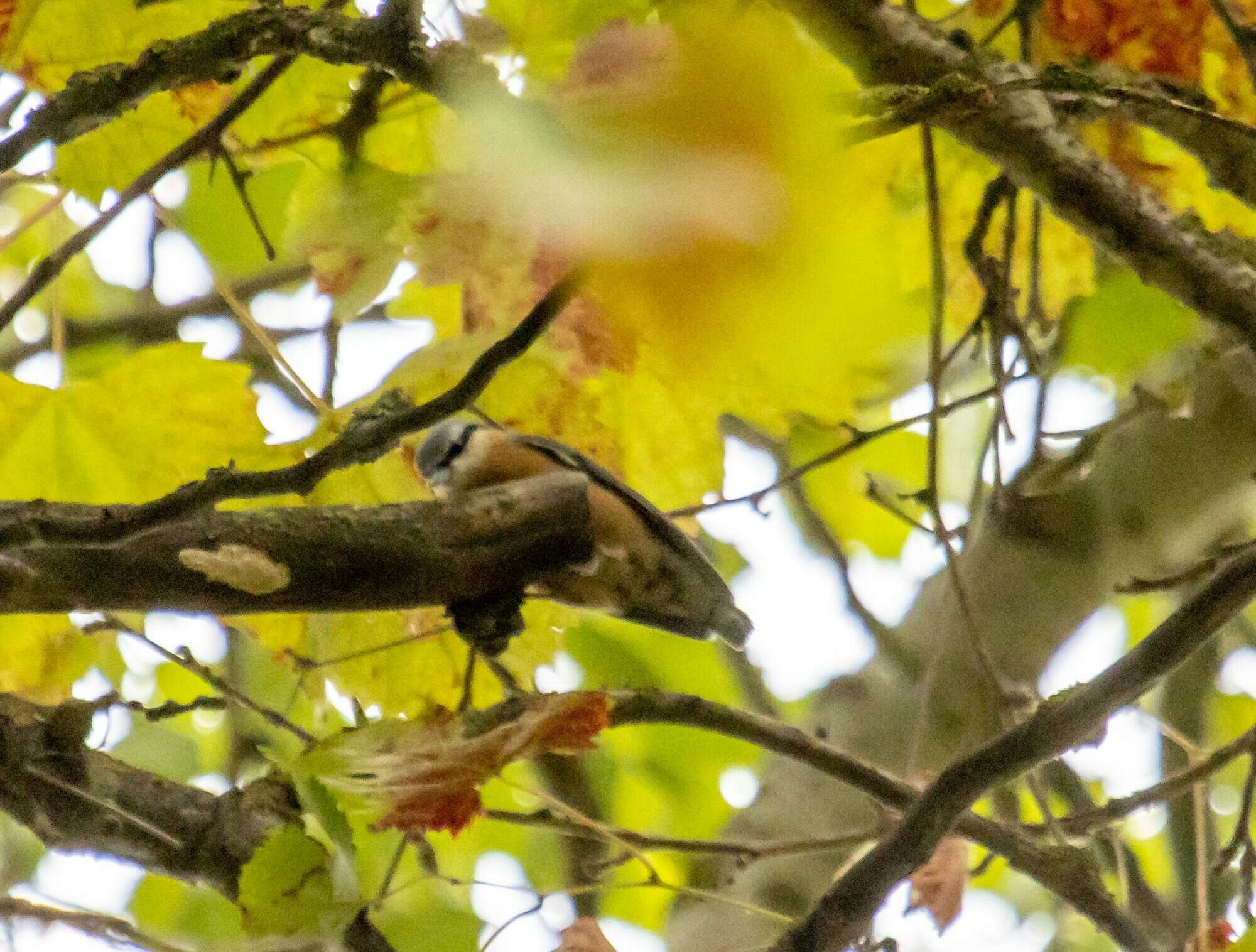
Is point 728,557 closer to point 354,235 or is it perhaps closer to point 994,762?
point 354,235

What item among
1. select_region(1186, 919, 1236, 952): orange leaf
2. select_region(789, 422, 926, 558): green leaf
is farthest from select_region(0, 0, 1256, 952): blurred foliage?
select_region(1186, 919, 1236, 952): orange leaf

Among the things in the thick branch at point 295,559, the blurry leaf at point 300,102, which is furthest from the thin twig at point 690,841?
the blurry leaf at point 300,102

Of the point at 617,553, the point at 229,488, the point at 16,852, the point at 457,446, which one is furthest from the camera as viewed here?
the point at 16,852

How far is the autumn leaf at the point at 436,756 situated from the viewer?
130 cm

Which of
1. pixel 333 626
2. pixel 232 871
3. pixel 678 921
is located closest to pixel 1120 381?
pixel 678 921

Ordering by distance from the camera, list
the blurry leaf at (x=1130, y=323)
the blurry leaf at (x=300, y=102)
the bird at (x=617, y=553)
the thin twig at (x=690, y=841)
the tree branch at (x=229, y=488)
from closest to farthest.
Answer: the tree branch at (x=229, y=488) < the bird at (x=617, y=553) < the thin twig at (x=690, y=841) < the blurry leaf at (x=300, y=102) < the blurry leaf at (x=1130, y=323)

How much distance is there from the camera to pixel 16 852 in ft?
9.31

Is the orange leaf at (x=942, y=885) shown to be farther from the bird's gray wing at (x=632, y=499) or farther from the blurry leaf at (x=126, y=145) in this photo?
the blurry leaf at (x=126, y=145)

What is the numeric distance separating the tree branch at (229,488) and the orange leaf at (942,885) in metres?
1.17

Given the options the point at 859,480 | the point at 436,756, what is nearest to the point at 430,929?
the point at 436,756

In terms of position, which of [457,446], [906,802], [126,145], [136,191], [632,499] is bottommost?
[906,802]

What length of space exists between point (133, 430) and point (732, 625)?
83 centimetres

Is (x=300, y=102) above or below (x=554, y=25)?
above

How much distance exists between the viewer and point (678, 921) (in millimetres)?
2064
